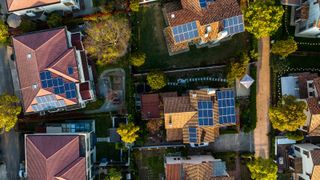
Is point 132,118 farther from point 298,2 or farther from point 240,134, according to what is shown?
point 298,2

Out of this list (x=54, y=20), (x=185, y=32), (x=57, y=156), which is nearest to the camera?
(x=185, y=32)

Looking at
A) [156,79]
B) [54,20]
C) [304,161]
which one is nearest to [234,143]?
[304,161]

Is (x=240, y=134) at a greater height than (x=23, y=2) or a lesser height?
lesser

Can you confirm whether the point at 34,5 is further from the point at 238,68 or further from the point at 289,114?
the point at 289,114

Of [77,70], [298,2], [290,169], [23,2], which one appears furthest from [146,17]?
[290,169]

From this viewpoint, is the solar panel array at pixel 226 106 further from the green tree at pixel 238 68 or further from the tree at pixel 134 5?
the tree at pixel 134 5
